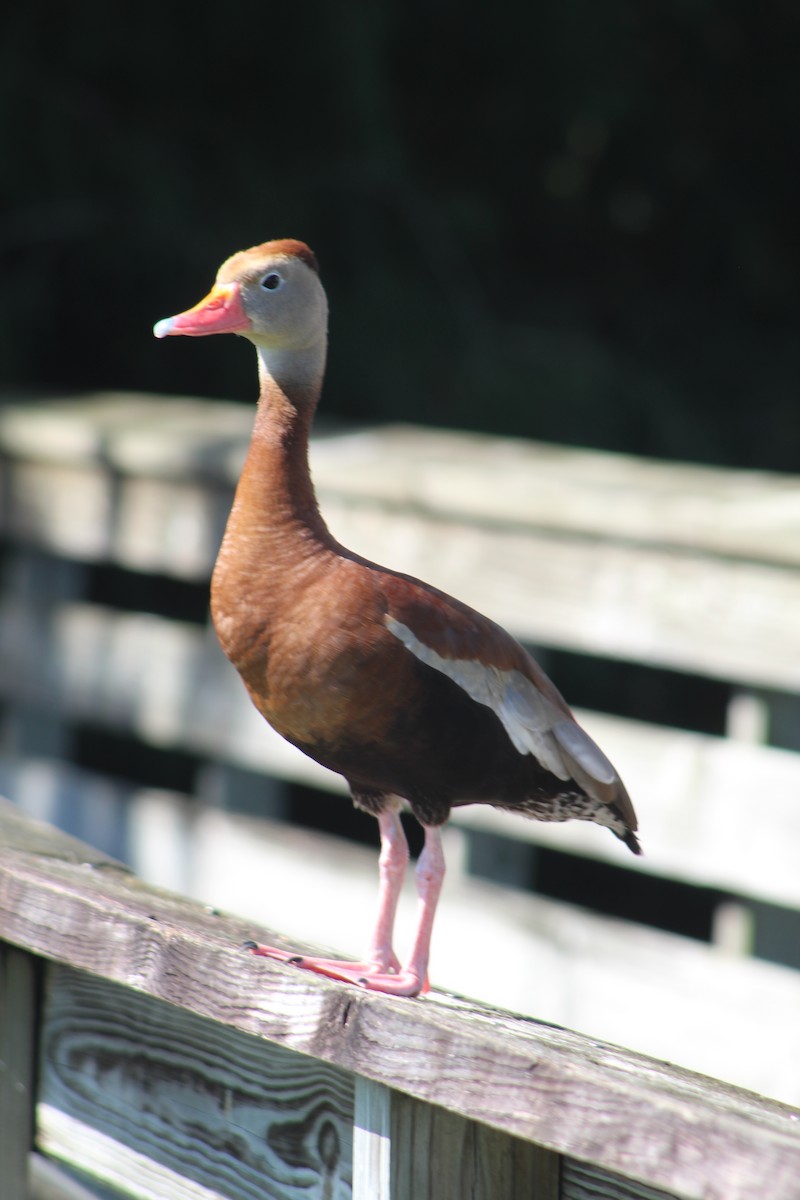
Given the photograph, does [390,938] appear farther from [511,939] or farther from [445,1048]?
[511,939]

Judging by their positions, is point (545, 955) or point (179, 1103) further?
point (545, 955)

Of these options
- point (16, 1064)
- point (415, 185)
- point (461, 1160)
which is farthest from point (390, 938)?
point (415, 185)

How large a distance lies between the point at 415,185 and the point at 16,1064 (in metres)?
4.01

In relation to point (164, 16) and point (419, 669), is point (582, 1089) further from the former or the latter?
point (164, 16)

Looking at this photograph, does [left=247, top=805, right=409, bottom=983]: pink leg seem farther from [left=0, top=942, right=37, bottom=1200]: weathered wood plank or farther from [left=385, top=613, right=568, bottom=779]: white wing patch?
[left=0, top=942, right=37, bottom=1200]: weathered wood plank

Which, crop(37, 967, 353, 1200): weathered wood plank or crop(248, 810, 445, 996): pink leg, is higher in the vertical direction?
crop(248, 810, 445, 996): pink leg

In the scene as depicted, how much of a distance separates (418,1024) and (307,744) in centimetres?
42

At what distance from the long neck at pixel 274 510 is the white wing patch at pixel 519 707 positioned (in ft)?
0.58

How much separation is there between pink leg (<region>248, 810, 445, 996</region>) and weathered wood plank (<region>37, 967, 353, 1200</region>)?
0.11 meters

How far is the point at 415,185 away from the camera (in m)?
5.07

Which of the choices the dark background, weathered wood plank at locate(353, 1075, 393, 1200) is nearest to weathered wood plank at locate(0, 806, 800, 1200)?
weathered wood plank at locate(353, 1075, 393, 1200)

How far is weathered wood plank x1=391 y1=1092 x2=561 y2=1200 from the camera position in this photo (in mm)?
1139

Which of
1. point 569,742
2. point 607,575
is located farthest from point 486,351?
point 569,742

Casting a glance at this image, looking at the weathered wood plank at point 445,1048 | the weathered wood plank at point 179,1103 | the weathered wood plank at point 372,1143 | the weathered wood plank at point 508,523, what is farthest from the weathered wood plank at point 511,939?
the weathered wood plank at point 372,1143
